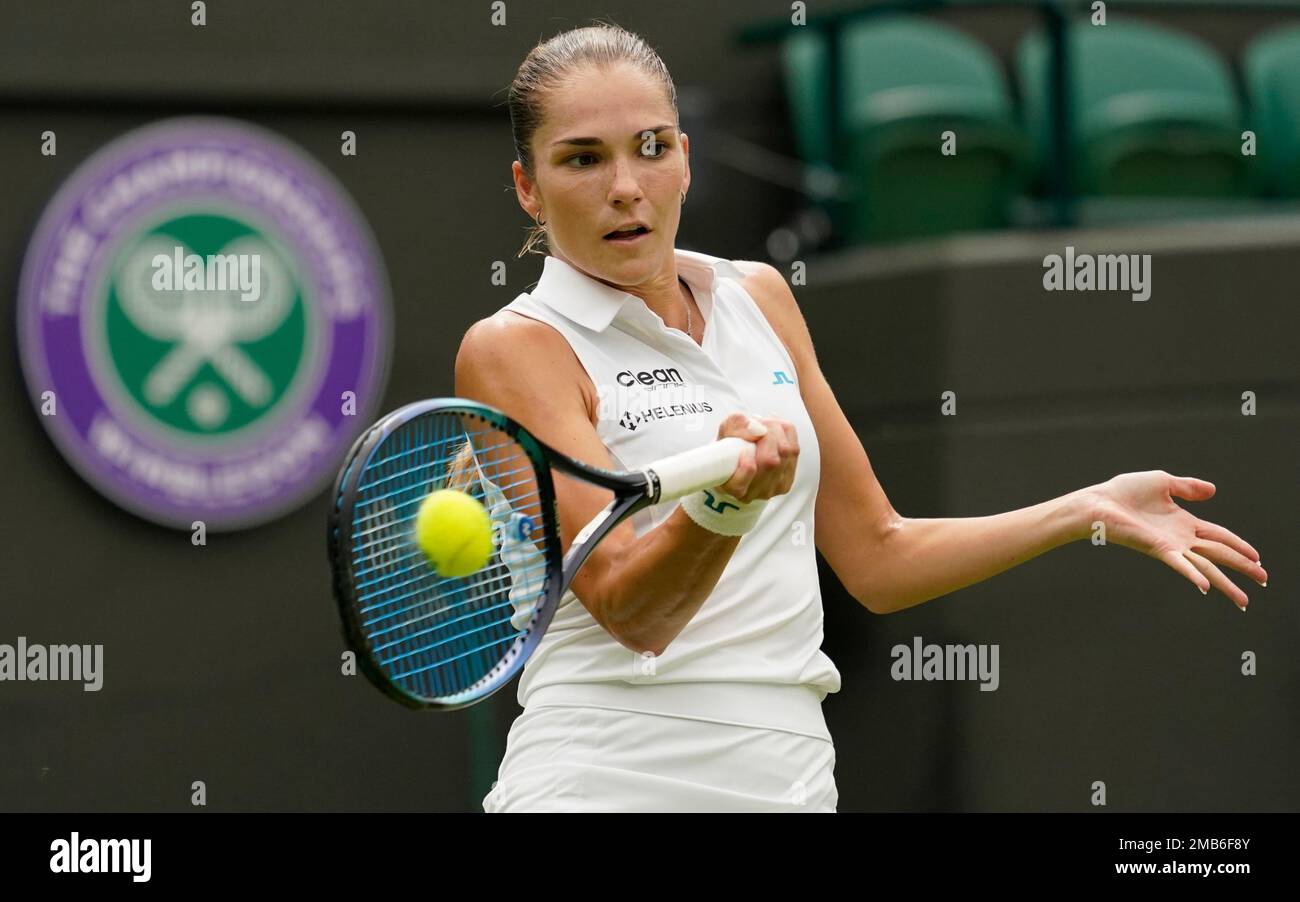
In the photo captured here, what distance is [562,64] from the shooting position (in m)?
2.49

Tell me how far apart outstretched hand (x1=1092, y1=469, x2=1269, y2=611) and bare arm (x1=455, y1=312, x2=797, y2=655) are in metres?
0.54

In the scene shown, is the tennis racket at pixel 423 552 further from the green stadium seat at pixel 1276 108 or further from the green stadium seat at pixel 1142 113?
the green stadium seat at pixel 1276 108

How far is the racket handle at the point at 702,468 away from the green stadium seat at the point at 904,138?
3107 mm

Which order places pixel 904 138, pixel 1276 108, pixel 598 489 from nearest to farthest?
pixel 598 489 → pixel 904 138 → pixel 1276 108

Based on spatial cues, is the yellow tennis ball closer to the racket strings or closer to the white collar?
the racket strings

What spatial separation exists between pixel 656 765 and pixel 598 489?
1.14 ft

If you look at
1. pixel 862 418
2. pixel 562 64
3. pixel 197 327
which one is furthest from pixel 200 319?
pixel 562 64

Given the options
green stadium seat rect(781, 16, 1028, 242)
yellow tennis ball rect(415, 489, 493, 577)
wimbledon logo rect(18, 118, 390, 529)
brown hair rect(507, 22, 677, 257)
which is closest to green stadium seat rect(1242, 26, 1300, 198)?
green stadium seat rect(781, 16, 1028, 242)

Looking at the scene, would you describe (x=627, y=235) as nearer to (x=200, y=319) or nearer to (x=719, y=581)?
(x=719, y=581)

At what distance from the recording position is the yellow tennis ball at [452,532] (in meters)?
2.23

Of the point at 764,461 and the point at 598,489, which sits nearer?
the point at 764,461

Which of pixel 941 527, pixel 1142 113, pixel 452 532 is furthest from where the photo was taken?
pixel 1142 113

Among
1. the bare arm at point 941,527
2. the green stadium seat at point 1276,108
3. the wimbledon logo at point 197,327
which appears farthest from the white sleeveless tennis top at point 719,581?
the green stadium seat at point 1276,108
